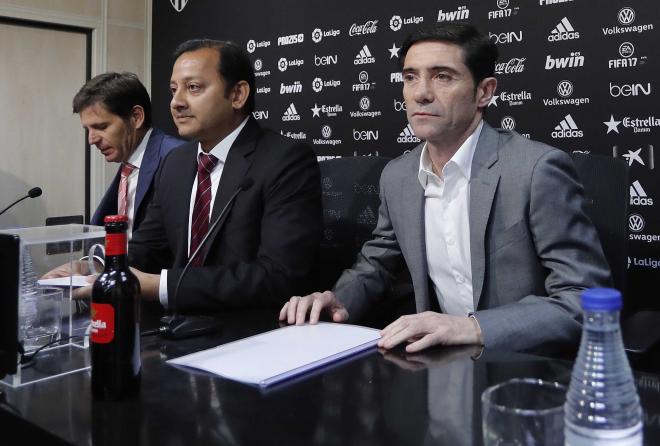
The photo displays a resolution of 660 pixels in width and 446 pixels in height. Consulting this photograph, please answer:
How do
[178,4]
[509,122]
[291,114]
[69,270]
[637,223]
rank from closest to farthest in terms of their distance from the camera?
[69,270], [637,223], [509,122], [291,114], [178,4]

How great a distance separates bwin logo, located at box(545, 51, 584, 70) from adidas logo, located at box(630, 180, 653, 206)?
0.59 meters

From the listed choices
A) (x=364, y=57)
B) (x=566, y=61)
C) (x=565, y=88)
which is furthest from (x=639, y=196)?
(x=364, y=57)

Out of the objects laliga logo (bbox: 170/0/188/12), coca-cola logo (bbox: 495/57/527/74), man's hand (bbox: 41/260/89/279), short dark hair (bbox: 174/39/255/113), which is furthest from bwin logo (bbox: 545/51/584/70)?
laliga logo (bbox: 170/0/188/12)

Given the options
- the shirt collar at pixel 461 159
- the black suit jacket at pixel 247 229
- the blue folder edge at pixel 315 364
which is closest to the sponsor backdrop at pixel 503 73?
the shirt collar at pixel 461 159

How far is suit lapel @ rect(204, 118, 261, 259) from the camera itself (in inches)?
72.0

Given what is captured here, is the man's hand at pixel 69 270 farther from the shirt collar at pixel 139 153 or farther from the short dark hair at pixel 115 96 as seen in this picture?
the short dark hair at pixel 115 96

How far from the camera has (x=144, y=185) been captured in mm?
2525

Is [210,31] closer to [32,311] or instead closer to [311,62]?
[311,62]

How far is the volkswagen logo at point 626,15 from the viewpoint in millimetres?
2715

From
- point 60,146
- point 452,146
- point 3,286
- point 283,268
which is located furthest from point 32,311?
point 60,146

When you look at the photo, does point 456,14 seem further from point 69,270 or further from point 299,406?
point 299,406

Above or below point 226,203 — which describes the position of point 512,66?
above

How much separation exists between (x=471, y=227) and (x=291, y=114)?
2683mm

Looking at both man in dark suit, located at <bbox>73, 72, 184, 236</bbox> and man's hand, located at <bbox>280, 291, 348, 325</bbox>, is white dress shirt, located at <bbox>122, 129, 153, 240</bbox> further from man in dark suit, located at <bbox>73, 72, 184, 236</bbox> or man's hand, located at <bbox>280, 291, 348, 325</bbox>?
man's hand, located at <bbox>280, 291, 348, 325</bbox>
